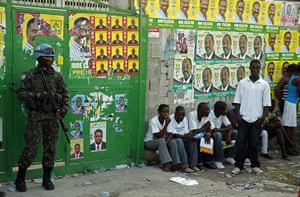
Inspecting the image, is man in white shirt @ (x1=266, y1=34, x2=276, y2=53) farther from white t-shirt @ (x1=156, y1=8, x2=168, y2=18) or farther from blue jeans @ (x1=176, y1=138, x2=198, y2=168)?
blue jeans @ (x1=176, y1=138, x2=198, y2=168)

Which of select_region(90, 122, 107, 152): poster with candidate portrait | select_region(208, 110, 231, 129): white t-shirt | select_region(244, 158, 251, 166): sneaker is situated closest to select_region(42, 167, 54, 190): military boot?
select_region(90, 122, 107, 152): poster with candidate portrait

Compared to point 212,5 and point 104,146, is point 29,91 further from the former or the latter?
point 212,5

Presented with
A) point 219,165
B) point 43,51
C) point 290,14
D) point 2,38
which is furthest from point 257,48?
point 2,38

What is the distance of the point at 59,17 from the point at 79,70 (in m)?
0.78

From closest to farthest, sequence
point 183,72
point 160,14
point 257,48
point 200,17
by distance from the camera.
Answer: point 160,14
point 183,72
point 200,17
point 257,48

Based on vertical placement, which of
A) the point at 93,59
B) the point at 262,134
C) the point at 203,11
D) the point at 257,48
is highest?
the point at 203,11

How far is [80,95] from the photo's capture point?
6965 mm

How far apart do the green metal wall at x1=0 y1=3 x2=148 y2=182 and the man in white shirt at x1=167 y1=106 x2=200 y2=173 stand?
0.52 m

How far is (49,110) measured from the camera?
6.00 metres

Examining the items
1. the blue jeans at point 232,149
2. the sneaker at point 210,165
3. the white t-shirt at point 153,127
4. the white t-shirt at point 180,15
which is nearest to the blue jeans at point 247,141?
the sneaker at point 210,165

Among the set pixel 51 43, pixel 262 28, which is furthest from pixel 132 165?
pixel 262 28

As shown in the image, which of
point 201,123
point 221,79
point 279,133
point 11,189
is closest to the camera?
point 11,189

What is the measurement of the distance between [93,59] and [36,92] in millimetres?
1328

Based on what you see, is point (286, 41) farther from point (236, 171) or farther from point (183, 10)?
point (236, 171)
